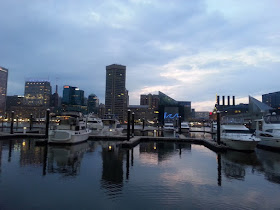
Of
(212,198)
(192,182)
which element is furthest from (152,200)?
(192,182)

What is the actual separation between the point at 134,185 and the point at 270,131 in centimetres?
2301

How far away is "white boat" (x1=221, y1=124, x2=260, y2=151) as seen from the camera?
2367cm

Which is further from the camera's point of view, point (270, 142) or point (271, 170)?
point (270, 142)

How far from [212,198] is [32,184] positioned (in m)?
9.58

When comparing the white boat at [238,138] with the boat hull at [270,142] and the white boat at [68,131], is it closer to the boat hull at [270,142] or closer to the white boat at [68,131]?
the boat hull at [270,142]

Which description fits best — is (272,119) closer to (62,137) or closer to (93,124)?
(62,137)

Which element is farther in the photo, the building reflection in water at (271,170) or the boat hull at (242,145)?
the boat hull at (242,145)

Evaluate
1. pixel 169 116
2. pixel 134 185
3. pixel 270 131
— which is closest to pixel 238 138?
pixel 270 131

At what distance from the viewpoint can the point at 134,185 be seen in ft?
38.9

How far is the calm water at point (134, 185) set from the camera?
9.33 meters

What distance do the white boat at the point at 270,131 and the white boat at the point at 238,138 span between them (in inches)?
92.4

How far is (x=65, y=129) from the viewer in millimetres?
29688

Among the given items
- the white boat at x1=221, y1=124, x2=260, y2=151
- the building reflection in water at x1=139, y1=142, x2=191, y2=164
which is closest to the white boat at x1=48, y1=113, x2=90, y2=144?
the building reflection in water at x1=139, y1=142, x2=191, y2=164

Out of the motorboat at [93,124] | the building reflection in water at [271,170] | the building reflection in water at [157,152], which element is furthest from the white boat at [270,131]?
the motorboat at [93,124]
